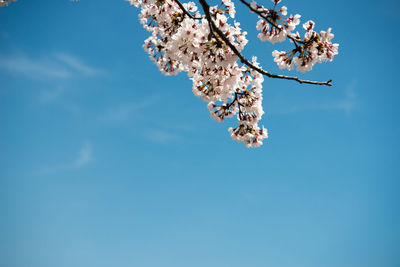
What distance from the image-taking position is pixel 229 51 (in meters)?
6.26

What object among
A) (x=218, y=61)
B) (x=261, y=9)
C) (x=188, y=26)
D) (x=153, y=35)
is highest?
(x=153, y=35)

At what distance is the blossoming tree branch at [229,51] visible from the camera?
599 centimetres

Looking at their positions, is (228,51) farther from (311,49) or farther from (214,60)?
(311,49)

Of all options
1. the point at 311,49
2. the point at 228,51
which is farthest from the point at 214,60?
the point at 311,49

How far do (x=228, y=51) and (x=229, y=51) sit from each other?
0.9 inches

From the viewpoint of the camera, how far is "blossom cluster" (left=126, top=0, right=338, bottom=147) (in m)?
6.04

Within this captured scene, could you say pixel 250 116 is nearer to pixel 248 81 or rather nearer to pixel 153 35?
pixel 248 81

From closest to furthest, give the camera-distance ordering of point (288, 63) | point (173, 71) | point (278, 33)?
point (278, 33) < point (288, 63) < point (173, 71)

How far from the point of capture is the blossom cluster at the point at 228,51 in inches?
238

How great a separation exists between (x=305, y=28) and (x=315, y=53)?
0.65 meters

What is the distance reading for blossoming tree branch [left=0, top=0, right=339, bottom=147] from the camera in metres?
5.99

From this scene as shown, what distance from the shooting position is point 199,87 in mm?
7742

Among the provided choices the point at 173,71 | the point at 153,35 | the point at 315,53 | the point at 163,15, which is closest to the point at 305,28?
the point at 315,53

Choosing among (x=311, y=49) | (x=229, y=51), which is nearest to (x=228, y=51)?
(x=229, y=51)
